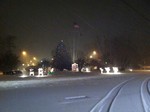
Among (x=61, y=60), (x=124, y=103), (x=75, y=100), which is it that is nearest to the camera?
(x=124, y=103)

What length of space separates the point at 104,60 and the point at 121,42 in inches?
347

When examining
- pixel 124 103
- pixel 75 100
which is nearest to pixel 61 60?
pixel 75 100

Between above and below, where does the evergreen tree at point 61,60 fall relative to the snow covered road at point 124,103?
above

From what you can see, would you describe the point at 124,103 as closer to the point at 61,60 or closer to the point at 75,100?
the point at 75,100

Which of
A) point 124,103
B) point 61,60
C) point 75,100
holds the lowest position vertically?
point 124,103

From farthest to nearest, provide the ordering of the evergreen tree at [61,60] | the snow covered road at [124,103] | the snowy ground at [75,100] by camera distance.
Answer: the evergreen tree at [61,60] → the snowy ground at [75,100] → the snow covered road at [124,103]

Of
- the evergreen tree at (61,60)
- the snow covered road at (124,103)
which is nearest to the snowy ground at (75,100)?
the snow covered road at (124,103)

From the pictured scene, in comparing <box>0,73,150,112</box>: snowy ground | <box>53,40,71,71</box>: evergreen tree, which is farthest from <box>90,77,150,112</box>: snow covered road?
<box>53,40,71,71</box>: evergreen tree

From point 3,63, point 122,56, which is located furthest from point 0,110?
point 122,56

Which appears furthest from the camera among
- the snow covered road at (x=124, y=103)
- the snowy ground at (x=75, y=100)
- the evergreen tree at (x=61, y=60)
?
the evergreen tree at (x=61, y=60)

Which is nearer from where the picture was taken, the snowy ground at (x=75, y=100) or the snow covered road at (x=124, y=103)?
the snow covered road at (x=124, y=103)

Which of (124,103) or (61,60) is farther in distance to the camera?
(61,60)

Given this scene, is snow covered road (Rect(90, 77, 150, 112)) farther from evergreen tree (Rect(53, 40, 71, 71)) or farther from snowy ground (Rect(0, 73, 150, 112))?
evergreen tree (Rect(53, 40, 71, 71))

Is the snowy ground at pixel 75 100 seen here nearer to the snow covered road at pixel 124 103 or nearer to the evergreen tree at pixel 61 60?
the snow covered road at pixel 124 103
